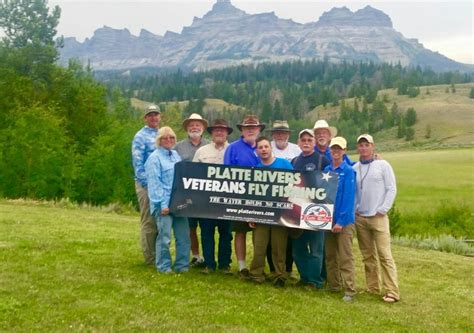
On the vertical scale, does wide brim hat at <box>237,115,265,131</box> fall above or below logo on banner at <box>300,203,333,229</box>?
above

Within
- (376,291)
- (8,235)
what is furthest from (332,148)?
(8,235)

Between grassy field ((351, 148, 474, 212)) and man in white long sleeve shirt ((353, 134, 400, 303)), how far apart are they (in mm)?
43020

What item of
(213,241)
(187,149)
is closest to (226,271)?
(213,241)

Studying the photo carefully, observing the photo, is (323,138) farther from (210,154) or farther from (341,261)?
(341,261)

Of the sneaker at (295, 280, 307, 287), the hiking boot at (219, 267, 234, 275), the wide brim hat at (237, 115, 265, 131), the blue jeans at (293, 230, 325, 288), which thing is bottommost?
the sneaker at (295, 280, 307, 287)

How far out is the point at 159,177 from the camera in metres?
8.80

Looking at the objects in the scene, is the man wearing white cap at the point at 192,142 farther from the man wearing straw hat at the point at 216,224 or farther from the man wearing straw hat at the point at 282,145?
the man wearing straw hat at the point at 282,145

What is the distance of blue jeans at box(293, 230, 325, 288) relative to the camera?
29.2 feet

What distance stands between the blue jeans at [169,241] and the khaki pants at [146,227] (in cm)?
20

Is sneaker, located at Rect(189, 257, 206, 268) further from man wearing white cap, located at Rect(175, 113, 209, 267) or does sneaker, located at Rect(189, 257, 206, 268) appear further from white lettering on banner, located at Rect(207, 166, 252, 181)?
white lettering on banner, located at Rect(207, 166, 252, 181)

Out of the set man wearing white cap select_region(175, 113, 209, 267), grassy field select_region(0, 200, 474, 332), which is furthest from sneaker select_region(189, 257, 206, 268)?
grassy field select_region(0, 200, 474, 332)

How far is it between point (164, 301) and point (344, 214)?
311cm

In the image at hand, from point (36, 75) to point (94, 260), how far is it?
1570 inches

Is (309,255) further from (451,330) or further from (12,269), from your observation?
(12,269)
